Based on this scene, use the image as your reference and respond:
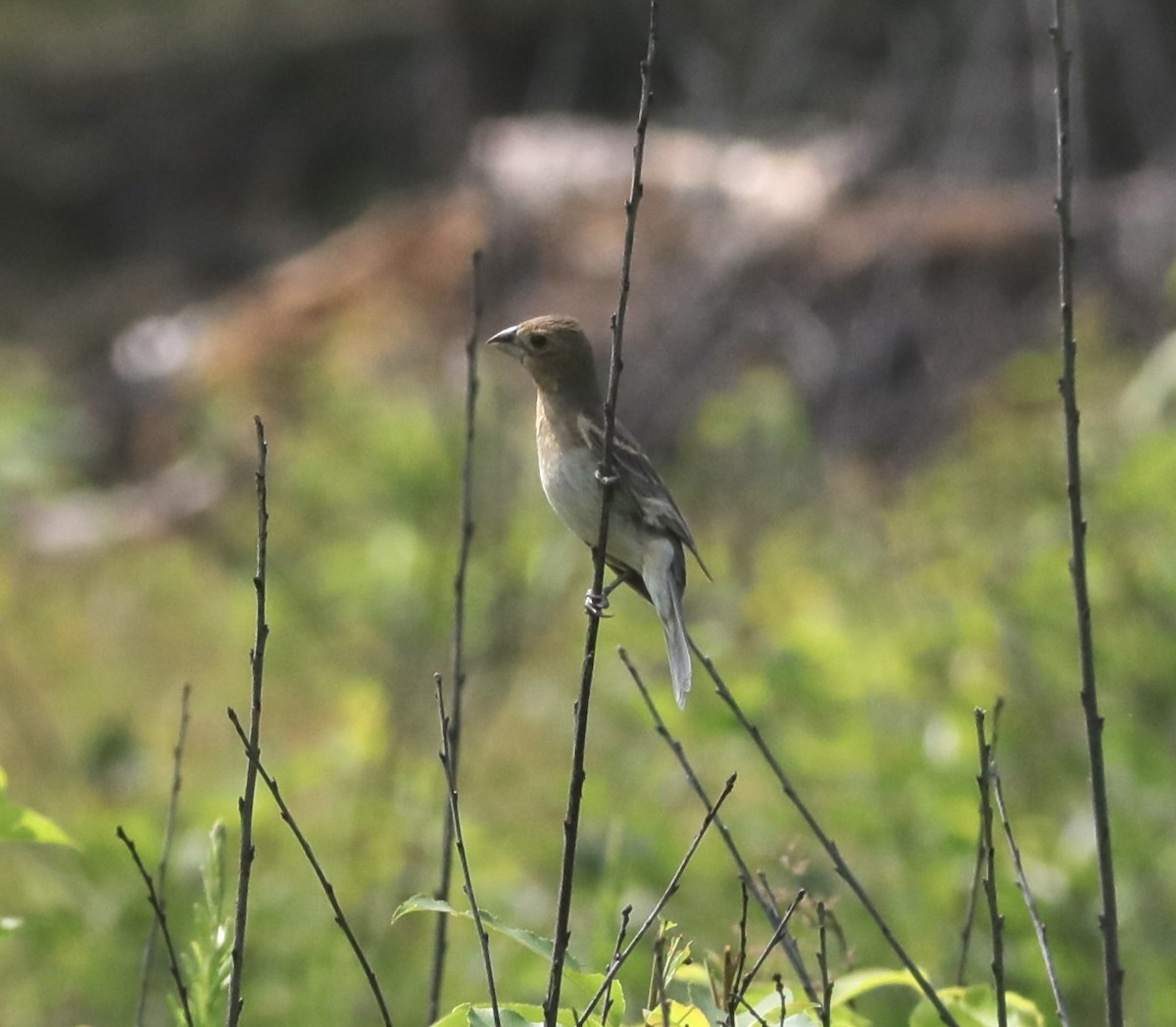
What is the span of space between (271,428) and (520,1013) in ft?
27.9

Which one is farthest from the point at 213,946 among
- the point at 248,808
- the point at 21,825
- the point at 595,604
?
the point at 595,604

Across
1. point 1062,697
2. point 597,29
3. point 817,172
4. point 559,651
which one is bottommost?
point 559,651

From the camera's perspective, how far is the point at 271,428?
999 cm

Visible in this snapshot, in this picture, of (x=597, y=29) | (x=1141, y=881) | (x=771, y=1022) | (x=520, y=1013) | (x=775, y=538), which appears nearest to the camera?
(x=520, y=1013)

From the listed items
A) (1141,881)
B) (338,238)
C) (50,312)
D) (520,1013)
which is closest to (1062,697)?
(1141,881)

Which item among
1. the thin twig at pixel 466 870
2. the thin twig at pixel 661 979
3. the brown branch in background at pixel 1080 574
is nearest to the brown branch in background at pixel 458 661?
the thin twig at pixel 466 870

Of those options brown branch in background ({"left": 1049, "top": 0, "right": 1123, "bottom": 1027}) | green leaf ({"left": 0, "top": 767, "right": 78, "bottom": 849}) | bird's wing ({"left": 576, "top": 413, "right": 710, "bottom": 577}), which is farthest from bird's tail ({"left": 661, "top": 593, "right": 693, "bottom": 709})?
green leaf ({"left": 0, "top": 767, "right": 78, "bottom": 849})

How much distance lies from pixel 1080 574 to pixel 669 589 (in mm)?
1201

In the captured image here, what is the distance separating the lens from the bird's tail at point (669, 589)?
9.23ft

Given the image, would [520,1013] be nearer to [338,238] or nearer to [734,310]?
[734,310]

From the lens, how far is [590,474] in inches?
114

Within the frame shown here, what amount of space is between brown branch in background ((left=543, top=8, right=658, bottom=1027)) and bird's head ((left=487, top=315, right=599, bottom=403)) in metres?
0.98

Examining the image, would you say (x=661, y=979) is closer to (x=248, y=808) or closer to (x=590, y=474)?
(x=248, y=808)

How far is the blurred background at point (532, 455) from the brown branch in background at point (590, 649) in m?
0.39
